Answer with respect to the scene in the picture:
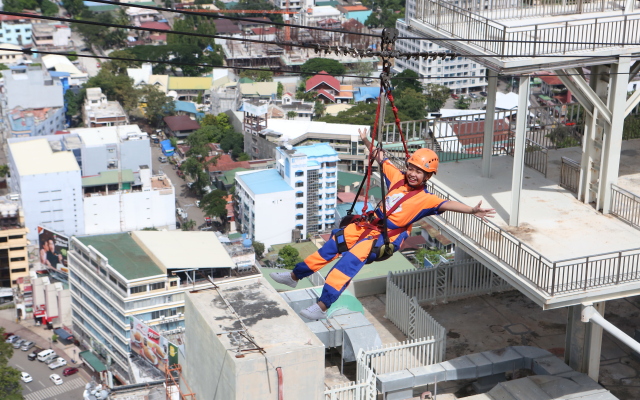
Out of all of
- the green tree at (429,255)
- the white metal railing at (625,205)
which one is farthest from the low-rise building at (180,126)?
the white metal railing at (625,205)

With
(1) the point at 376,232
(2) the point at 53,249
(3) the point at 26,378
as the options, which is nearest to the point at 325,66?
(2) the point at 53,249

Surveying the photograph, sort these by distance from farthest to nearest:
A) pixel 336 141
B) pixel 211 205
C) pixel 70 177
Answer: pixel 336 141 → pixel 211 205 → pixel 70 177

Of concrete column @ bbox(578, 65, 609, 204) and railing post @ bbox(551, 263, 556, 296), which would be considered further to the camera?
concrete column @ bbox(578, 65, 609, 204)

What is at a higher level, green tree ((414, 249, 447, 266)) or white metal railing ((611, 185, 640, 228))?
white metal railing ((611, 185, 640, 228))

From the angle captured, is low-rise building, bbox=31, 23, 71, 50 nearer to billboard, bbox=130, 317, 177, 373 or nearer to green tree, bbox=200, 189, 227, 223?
green tree, bbox=200, 189, 227, 223

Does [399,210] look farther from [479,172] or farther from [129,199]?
[129,199]

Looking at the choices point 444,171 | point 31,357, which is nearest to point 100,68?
point 31,357

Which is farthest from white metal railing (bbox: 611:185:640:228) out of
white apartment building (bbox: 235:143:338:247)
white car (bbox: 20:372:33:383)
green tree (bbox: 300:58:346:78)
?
green tree (bbox: 300:58:346:78)
